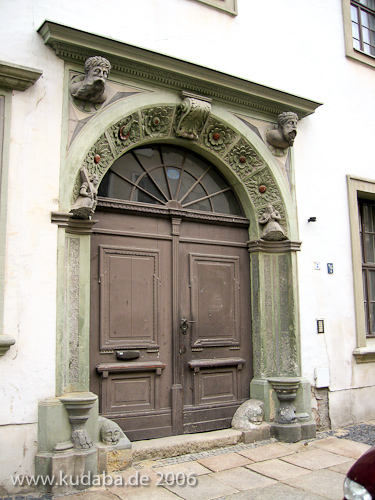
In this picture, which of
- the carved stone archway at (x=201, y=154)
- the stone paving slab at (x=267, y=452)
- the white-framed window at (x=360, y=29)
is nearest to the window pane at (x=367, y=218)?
the carved stone archway at (x=201, y=154)

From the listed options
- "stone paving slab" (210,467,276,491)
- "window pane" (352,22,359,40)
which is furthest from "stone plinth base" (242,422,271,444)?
"window pane" (352,22,359,40)

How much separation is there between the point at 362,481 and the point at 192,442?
2.77 m

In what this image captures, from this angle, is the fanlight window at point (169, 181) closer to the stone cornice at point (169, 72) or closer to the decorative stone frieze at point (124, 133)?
the decorative stone frieze at point (124, 133)

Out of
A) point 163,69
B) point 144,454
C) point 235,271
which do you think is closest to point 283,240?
point 235,271

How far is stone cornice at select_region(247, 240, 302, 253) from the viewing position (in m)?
6.15

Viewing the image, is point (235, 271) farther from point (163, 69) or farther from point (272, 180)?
point (163, 69)

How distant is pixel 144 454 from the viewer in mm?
4871

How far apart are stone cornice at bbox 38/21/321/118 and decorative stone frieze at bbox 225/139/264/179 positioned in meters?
0.52

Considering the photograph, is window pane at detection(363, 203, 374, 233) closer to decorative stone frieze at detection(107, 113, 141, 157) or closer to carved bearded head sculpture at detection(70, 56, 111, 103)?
decorative stone frieze at detection(107, 113, 141, 157)

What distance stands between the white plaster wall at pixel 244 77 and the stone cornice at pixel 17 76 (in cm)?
11

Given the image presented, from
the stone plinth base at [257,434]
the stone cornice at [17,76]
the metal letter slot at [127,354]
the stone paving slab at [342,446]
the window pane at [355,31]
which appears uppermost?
the window pane at [355,31]

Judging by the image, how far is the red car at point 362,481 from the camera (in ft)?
8.67

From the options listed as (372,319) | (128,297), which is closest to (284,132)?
(128,297)

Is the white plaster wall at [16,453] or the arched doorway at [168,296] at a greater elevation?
the arched doorway at [168,296]
